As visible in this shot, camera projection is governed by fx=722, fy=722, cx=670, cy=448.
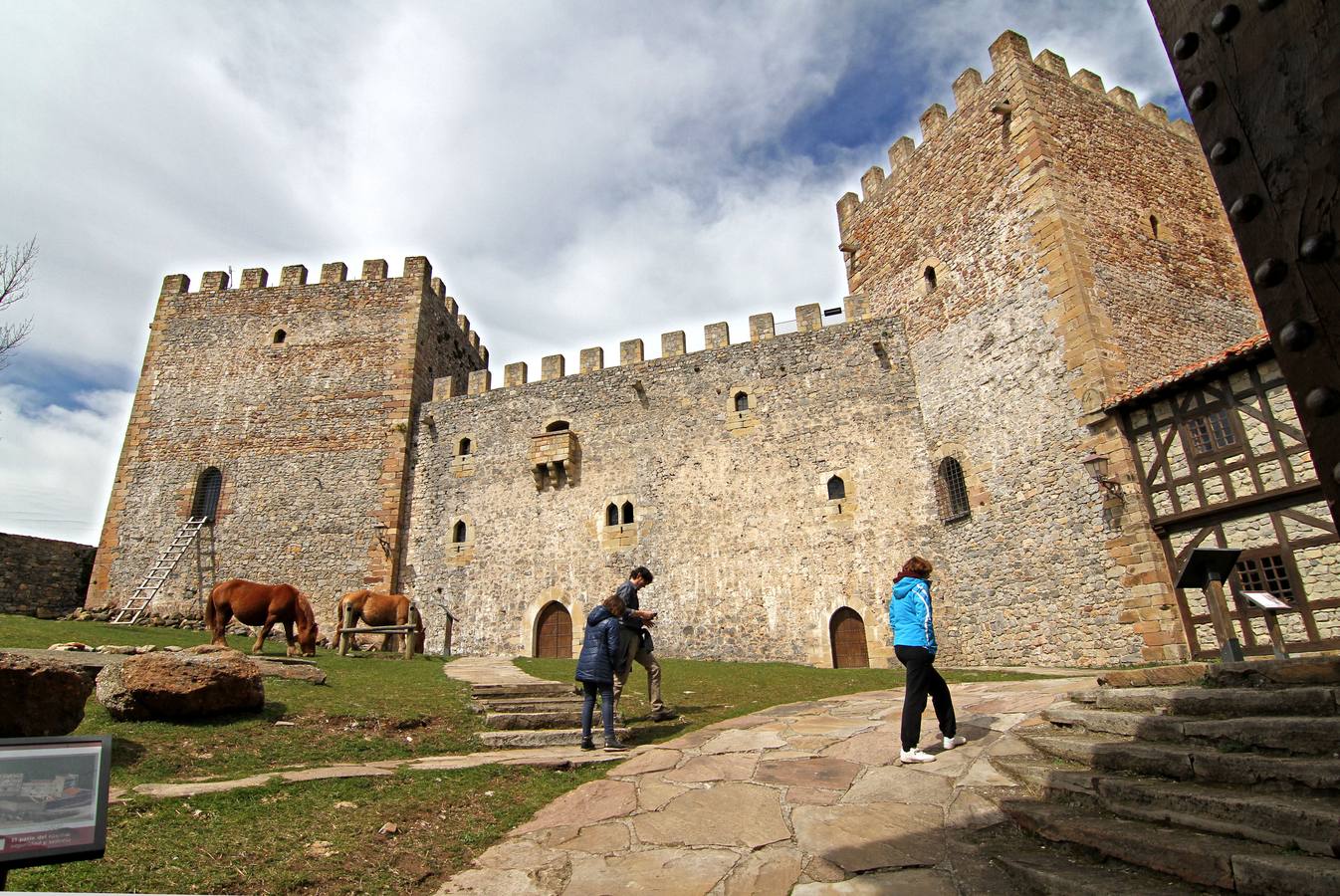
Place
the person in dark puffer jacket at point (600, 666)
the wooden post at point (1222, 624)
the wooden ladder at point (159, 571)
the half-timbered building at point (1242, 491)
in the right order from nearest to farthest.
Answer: the wooden post at point (1222, 624)
the person in dark puffer jacket at point (600, 666)
the half-timbered building at point (1242, 491)
the wooden ladder at point (159, 571)

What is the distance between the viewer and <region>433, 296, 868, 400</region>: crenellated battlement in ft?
61.4

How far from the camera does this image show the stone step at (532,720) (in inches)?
304

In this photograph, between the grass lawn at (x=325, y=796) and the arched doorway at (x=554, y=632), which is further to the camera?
the arched doorway at (x=554, y=632)

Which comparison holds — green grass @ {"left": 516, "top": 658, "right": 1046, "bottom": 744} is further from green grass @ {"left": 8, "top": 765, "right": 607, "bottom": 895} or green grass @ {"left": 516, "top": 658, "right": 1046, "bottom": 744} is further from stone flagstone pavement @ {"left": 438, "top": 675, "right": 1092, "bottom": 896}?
green grass @ {"left": 8, "top": 765, "right": 607, "bottom": 895}

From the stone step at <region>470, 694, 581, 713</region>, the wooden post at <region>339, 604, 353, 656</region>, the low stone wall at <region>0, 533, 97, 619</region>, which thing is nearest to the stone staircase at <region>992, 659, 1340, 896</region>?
the stone step at <region>470, 694, 581, 713</region>

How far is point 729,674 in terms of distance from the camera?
41.3ft

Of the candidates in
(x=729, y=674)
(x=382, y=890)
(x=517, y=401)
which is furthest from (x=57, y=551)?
(x=382, y=890)

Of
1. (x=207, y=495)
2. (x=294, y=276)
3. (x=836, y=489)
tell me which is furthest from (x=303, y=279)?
(x=836, y=489)

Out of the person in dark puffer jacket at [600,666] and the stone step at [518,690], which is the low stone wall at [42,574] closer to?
the stone step at [518,690]

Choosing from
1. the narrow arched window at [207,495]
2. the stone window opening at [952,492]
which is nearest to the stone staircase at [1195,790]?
the stone window opening at [952,492]

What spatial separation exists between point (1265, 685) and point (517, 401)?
18.6m

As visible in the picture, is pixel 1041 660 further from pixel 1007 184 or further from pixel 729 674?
pixel 1007 184

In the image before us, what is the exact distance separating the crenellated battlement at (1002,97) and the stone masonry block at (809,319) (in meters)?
3.72

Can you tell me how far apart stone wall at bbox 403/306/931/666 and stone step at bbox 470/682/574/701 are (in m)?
7.88
